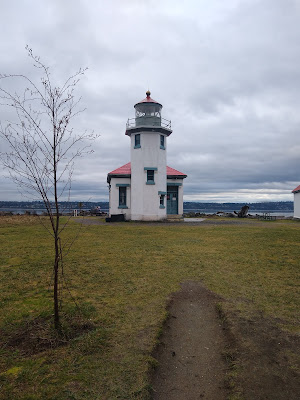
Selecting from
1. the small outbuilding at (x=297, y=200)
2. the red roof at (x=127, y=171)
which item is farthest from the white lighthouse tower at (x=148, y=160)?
the small outbuilding at (x=297, y=200)

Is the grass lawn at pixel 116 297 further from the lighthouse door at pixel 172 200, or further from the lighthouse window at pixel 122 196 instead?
the lighthouse door at pixel 172 200

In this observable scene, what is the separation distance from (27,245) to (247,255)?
988 cm

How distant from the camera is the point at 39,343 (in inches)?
184

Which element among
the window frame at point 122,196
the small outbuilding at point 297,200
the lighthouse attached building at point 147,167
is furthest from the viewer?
the small outbuilding at point 297,200

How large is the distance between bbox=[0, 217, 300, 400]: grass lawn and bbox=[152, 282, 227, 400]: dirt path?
241 millimetres

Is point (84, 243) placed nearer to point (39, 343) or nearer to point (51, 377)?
point (39, 343)

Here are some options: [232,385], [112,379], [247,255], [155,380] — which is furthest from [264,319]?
[247,255]

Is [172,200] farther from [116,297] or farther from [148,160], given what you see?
[116,297]

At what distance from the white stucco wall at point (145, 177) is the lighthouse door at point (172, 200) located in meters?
2.96

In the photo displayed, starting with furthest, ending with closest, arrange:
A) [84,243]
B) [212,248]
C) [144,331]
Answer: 1. [84,243]
2. [212,248]
3. [144,331]

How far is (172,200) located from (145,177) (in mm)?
5122

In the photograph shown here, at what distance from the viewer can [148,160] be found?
87.8 ft

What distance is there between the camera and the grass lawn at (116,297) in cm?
384

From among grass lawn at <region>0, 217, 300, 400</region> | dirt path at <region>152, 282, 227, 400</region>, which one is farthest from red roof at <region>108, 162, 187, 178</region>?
dirt path at <region>152, 282, 227, 400</region>
